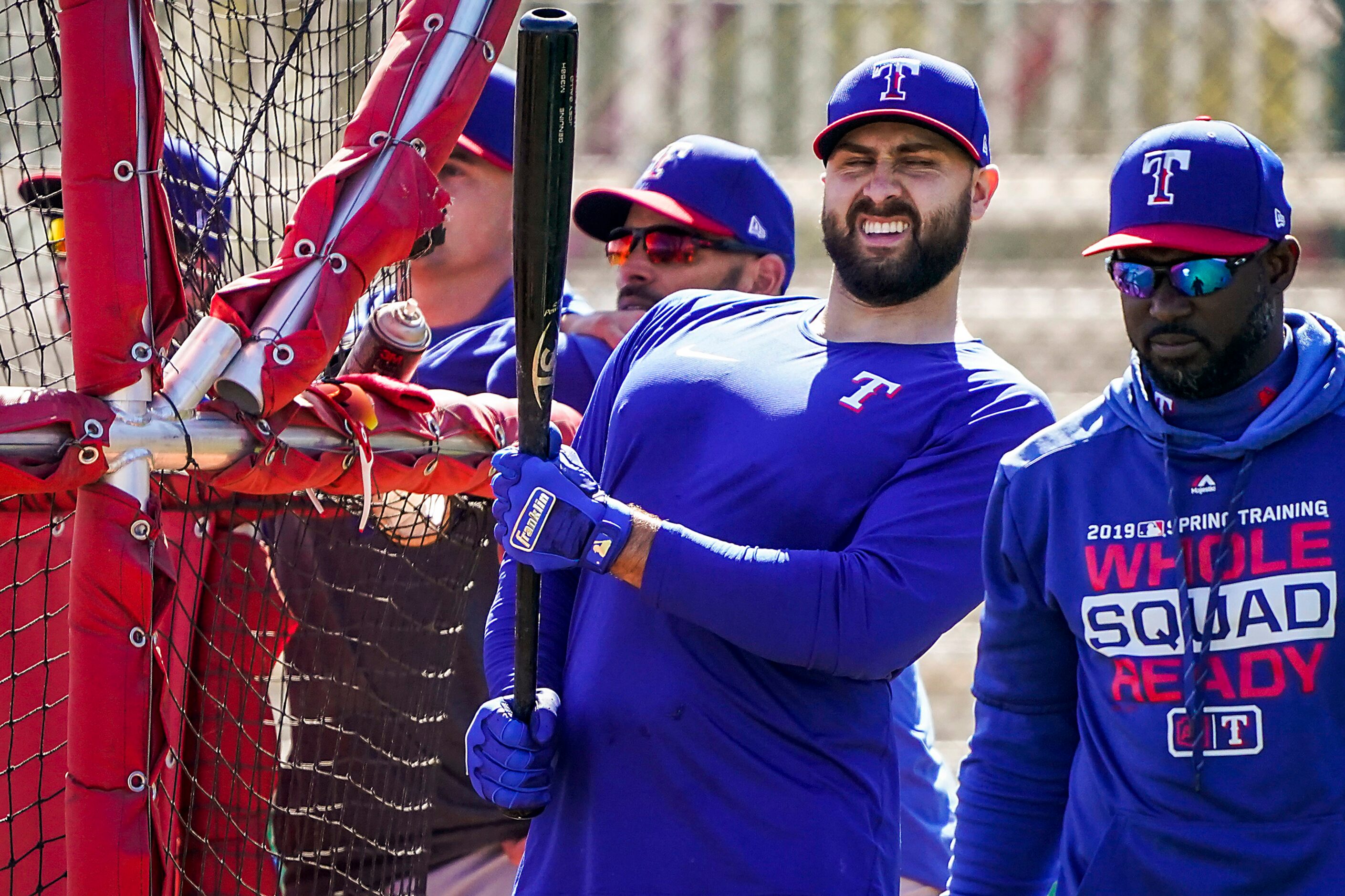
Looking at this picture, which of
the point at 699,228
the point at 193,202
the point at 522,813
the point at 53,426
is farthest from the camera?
the point at 699,228

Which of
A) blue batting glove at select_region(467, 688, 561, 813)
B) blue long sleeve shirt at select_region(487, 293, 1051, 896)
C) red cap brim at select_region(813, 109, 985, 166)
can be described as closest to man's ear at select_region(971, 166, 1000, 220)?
red cap brim at select_region(813, 109, 985, 166)

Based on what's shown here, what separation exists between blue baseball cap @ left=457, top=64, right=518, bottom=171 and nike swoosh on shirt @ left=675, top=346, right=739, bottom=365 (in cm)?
103

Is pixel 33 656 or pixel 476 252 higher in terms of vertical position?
pixel 476 252

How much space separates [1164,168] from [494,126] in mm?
1622

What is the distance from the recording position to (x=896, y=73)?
251 centimetres

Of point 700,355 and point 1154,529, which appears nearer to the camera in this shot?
point 1154,529

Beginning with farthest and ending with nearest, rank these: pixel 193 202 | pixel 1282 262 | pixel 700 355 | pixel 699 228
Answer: pixel 699 228
pixel 193 202
pixel 700 355
pixel 1282 262

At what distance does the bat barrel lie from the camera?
202cm

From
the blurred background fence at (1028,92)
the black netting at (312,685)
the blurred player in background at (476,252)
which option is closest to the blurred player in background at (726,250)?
the blurred player in background at (476,252)

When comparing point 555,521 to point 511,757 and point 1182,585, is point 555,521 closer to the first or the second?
point 511,757

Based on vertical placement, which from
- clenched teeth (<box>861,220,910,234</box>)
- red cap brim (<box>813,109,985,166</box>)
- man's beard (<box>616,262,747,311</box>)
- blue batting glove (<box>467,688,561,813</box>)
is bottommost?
blue batting glove (<box>467,688,561,813</box>)

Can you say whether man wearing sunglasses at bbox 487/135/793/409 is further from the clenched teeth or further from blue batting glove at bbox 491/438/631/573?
blue batting glove at bbox 491/438/631/573

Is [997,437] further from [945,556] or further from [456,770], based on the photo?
[456,770]

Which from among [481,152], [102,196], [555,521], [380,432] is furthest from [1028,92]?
[102,196]
